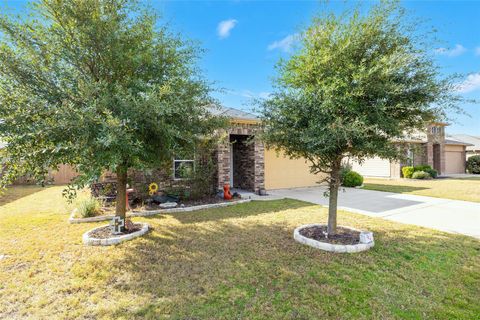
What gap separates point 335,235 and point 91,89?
5731 mm

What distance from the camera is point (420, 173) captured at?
1862 cm

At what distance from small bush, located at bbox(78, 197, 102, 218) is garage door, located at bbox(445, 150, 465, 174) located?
2919cm

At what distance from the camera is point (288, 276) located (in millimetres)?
3920

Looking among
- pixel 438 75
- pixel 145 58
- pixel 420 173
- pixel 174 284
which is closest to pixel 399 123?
pixel 438 75

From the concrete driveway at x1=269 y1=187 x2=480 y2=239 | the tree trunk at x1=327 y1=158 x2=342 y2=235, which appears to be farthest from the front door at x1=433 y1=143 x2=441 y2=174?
the tree trunk at x1=327 y1=158 x2=342 y2=235

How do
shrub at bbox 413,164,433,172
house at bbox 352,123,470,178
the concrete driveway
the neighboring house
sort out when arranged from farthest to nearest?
the neighboring house
house at bbox 352,123,470,178
shrub at bbox 413,164,433,172
the concrete driveway

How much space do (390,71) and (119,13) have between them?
5.43m

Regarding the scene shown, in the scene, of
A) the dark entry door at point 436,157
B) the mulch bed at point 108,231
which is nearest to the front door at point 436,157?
the dark entry door at point 436,157

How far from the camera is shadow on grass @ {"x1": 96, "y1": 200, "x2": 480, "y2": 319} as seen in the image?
314 cm

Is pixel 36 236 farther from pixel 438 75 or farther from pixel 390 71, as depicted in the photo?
pixel 438 75

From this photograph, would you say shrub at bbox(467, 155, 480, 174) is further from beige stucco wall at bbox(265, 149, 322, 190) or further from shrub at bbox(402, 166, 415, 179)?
beige stucco wall at bbox(265, 149, 322, 190)

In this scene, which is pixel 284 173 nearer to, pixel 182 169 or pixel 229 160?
pixel 229 160

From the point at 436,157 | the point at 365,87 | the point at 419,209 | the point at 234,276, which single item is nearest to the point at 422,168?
the point at 436,157

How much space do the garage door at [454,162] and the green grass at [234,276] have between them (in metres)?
23.6
